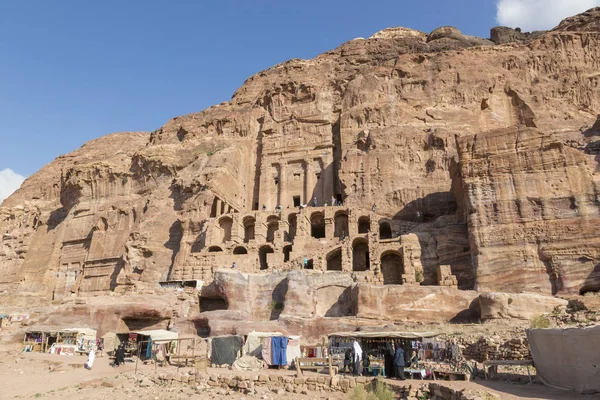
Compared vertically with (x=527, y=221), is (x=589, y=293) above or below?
below

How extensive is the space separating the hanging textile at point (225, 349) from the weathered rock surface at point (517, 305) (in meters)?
13.4

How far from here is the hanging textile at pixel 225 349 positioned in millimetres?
21547

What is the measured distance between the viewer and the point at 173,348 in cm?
2462

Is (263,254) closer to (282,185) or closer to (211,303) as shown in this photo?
(211,303)

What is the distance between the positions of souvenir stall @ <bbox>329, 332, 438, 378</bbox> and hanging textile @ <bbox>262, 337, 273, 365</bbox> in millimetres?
2773

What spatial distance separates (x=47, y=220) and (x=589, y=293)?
65.0 m

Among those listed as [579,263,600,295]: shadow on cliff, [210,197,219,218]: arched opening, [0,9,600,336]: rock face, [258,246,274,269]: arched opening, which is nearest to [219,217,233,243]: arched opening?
[0,9,600,336]: rock face

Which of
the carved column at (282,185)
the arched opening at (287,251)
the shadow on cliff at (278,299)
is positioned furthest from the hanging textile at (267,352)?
the carved column at (282,185)

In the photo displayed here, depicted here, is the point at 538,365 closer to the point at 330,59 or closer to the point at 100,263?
the point at 100,263

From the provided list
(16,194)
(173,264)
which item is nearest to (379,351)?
(173,264)

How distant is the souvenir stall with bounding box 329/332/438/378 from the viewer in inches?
651

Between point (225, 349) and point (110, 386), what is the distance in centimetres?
594

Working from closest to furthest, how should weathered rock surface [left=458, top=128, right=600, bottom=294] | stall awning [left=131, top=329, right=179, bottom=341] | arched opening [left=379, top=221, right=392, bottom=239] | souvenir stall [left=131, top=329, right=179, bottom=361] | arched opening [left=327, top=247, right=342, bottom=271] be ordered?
souvenir stall [left=131, top=329, right=179, bottom=361], stall awning [left=131, top=329, right=179, bottom=341], weathered rock surface [left=458, top=128, right=600, bottom=294], arched opening [left=327, top=247, right=342, bottom=271], arched opening [left=379, top=221, right=392, bottom=239]

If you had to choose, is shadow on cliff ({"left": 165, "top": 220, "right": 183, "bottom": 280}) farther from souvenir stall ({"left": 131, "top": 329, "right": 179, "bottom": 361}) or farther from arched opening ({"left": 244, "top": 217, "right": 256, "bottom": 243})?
souvenir stall ({"left": 131, "top": 329, "right": 179, "bottom": 361})
